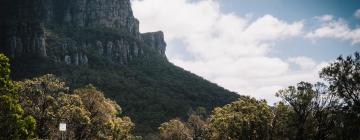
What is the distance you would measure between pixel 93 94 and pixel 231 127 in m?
19.2

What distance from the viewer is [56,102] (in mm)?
49969

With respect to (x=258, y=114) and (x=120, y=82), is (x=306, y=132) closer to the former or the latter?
(x=258, y=114)

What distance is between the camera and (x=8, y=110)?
34.3 m

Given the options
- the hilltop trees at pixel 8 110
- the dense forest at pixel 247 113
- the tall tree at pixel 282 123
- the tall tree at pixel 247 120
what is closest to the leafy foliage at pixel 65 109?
the dense forest at pixel 247 113

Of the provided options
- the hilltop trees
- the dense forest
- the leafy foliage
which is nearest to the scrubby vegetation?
the dense forest

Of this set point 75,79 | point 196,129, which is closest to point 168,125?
point 196,129

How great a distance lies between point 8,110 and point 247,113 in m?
34.3

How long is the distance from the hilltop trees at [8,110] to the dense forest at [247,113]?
1.01 metres

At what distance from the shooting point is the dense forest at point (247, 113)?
154 ft

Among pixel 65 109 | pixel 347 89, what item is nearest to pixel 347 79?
pixel 347 89

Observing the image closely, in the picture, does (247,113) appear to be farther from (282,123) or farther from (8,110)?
(8,110)

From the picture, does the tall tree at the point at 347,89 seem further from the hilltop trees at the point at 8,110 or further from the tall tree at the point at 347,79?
the hilltop trees at the point at 8,110

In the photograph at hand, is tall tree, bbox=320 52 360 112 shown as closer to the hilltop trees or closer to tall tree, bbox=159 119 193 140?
the hilltop trees

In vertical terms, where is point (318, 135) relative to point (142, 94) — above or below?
below
